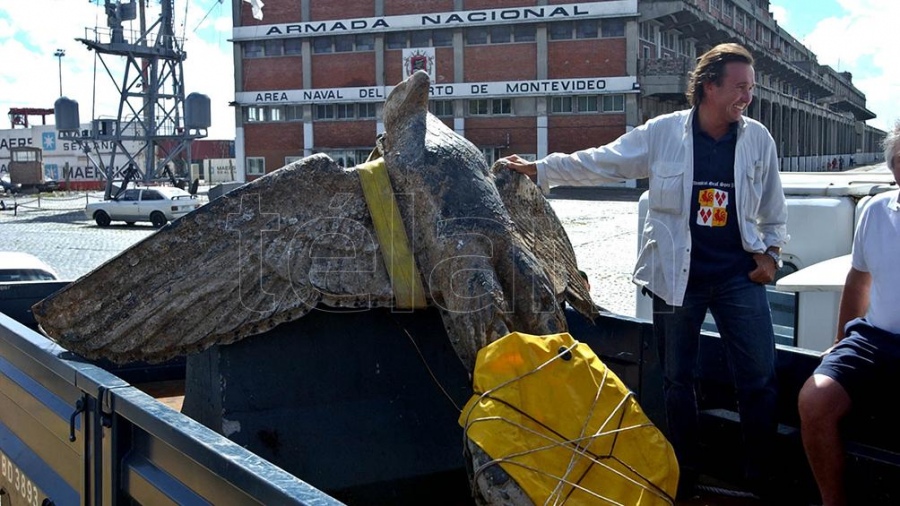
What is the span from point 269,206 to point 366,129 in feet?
146

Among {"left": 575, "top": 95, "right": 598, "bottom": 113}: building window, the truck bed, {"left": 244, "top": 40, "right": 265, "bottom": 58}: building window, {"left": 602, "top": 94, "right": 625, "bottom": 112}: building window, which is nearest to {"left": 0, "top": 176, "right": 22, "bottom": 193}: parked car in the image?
{"left": 244, "top": 40, "right": 265, "bottom": 58}: building window

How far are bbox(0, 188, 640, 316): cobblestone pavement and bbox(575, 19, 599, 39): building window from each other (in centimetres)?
886

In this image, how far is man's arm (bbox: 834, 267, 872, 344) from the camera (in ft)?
11.1

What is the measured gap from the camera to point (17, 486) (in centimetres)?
364

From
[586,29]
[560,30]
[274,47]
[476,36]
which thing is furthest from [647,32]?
[274,47]

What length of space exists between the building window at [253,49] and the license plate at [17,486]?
47.6m

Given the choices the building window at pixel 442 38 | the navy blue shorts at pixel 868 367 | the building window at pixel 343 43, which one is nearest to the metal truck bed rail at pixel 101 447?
the navy blue shorts at pixel 868 367

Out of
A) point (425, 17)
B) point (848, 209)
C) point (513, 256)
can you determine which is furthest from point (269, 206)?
point (425, 17)

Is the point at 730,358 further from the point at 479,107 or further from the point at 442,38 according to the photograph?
the point at 442,38

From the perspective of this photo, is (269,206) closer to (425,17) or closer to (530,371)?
(530,371)

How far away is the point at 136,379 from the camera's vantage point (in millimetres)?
4621

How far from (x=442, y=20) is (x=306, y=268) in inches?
1691

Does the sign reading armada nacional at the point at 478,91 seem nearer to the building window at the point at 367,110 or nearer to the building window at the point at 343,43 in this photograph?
the building window at the point at 367,110

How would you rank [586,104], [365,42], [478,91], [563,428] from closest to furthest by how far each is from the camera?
[563,428] < [586,104] < [478,91] < [365,42]
